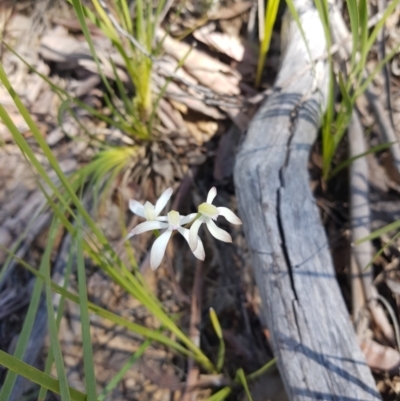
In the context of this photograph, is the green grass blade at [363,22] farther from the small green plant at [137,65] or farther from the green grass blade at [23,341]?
the green grass blade at [23,341]

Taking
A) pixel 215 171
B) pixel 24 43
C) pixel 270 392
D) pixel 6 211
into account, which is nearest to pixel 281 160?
pixel 215 171

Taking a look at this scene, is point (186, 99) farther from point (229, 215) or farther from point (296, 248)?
point (229, 215)

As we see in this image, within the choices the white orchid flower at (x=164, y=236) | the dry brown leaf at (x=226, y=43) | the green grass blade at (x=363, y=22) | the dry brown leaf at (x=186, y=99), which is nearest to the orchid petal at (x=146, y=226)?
the white orchid flower at (x=164, y=236)

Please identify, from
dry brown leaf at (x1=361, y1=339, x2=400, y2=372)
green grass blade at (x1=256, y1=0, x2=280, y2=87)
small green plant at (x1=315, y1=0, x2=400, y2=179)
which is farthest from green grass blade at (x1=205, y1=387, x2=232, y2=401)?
green grass blade at (x1=256, y1=0, x2=280, y2=87)

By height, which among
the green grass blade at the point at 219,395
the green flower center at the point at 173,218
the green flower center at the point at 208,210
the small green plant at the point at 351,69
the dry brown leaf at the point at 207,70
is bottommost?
the green grass blade at the point at 219,395

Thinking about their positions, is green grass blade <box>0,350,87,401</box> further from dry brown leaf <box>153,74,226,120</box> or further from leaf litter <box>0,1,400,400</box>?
dry brown leaf <box>153,74,226,120</box>

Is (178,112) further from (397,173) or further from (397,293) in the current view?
(397,293)
